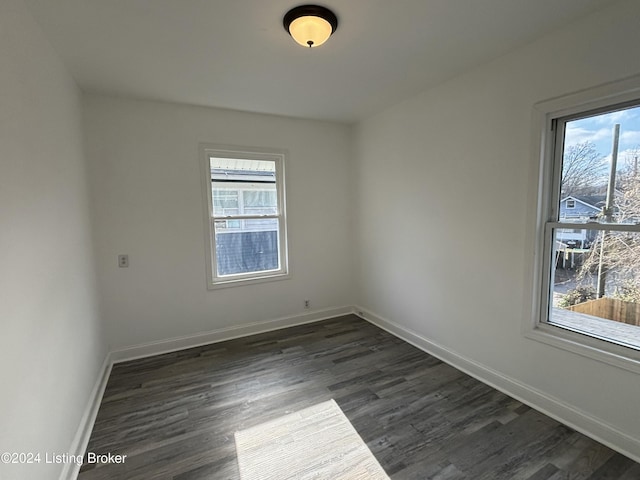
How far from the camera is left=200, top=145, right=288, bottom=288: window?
330 cm

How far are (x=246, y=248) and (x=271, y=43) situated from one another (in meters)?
2.20

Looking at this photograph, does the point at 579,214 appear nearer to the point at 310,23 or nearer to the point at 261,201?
the point at 310,23

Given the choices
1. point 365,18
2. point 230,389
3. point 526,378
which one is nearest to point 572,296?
point 526,378

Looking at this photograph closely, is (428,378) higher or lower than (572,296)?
lower

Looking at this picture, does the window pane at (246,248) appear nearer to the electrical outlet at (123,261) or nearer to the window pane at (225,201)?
the window pane at (225,201)

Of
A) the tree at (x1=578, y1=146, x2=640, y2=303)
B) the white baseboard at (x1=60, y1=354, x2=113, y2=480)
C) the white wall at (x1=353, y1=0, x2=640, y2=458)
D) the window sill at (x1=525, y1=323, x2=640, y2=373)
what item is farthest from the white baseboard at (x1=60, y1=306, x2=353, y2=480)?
the tree at (x1=578, y1=146, x2=640, y2=303)

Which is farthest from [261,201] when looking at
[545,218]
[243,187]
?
[545,218]

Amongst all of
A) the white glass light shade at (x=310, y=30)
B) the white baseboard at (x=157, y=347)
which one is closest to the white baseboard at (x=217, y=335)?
the white baseboard at (x=157, y=347)

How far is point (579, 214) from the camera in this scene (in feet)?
6.35

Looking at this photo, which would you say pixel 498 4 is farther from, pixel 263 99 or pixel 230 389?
pixel 230 389

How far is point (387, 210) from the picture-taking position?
346cm

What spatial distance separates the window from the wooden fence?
2.83 meters

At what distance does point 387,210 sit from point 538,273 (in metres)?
1.66

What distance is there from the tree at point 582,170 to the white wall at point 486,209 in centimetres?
19
